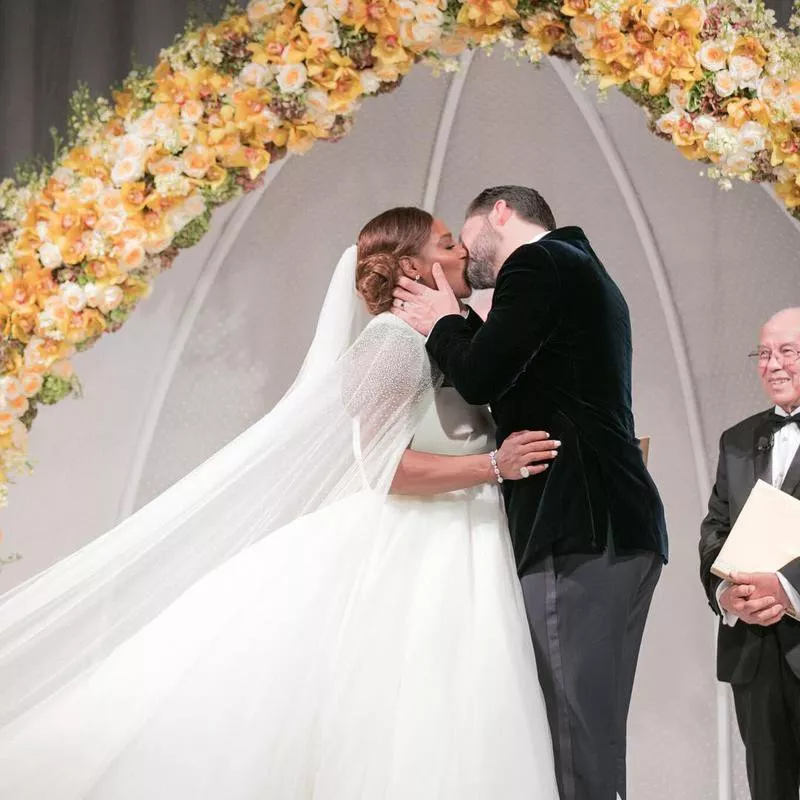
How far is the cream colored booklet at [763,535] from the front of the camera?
326cm

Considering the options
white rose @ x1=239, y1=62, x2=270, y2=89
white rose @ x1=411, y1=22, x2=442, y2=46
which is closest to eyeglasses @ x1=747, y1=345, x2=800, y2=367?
white rose @ x1=411, y1=22, x2=442, y2=46

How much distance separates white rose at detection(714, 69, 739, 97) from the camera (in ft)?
10.8

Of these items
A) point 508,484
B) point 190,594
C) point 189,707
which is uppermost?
point 508,484

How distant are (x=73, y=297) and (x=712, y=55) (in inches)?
79.2

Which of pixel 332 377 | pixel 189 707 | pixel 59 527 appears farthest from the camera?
pixel 59 527

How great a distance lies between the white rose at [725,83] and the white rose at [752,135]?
0.11 meters

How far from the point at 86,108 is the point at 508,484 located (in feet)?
6.31

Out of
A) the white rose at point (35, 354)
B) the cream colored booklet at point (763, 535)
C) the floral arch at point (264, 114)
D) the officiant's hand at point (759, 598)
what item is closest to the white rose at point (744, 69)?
the floral arch at point (264, 114)

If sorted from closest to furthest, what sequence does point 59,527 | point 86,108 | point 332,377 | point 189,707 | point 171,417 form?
point 189,707 → point 332,377 → point 86,108 → point 59,527 → point 171,417

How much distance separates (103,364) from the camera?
474 cm

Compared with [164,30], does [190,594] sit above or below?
below

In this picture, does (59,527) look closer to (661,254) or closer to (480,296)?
(480,296)

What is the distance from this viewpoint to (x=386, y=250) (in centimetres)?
316

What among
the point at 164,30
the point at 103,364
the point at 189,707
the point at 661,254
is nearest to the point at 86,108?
the point at 164,30
